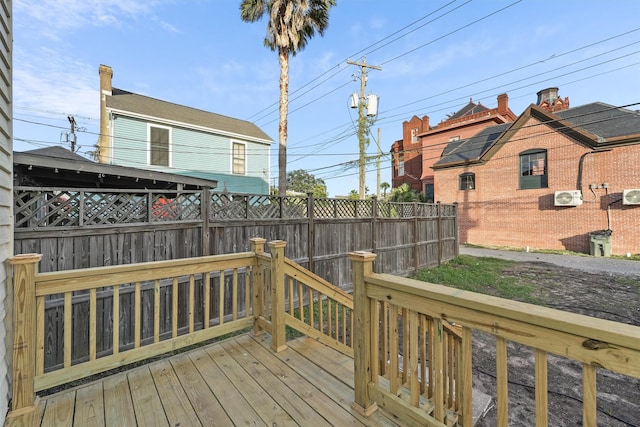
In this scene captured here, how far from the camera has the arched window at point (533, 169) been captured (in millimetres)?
13175

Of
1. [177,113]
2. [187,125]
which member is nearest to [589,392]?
[187,125]

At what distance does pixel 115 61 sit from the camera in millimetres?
11023

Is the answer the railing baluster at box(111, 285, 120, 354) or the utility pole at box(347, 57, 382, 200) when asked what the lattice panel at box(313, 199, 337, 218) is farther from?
the utility pole at box(347, 57, 382, 200)

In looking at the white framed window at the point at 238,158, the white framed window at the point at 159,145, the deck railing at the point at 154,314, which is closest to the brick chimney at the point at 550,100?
the white framed window at the point at 238,158

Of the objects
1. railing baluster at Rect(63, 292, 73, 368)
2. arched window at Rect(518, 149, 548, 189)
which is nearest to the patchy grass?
arched window at Rect(518, 149, 548, 189)

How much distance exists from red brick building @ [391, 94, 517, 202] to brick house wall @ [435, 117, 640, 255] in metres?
2.97

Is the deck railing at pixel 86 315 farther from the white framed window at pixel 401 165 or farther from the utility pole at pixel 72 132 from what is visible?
the white framed window at pixel 401 165

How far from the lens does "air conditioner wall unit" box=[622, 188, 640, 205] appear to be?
34.6 ft

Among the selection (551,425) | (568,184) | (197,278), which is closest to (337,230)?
(197,278)

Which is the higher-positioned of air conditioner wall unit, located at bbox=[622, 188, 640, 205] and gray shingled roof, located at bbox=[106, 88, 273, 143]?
gray shingled roof, located at bbox=[106, 88, 273, 143]

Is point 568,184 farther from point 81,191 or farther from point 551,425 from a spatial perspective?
point 81,191

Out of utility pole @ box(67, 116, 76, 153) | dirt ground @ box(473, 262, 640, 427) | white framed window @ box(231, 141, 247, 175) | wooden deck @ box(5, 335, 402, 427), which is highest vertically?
utility pole @ box(67, 116, 76, 153)

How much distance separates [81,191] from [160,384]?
2410 mm

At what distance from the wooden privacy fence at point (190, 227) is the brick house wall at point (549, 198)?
9.53m
